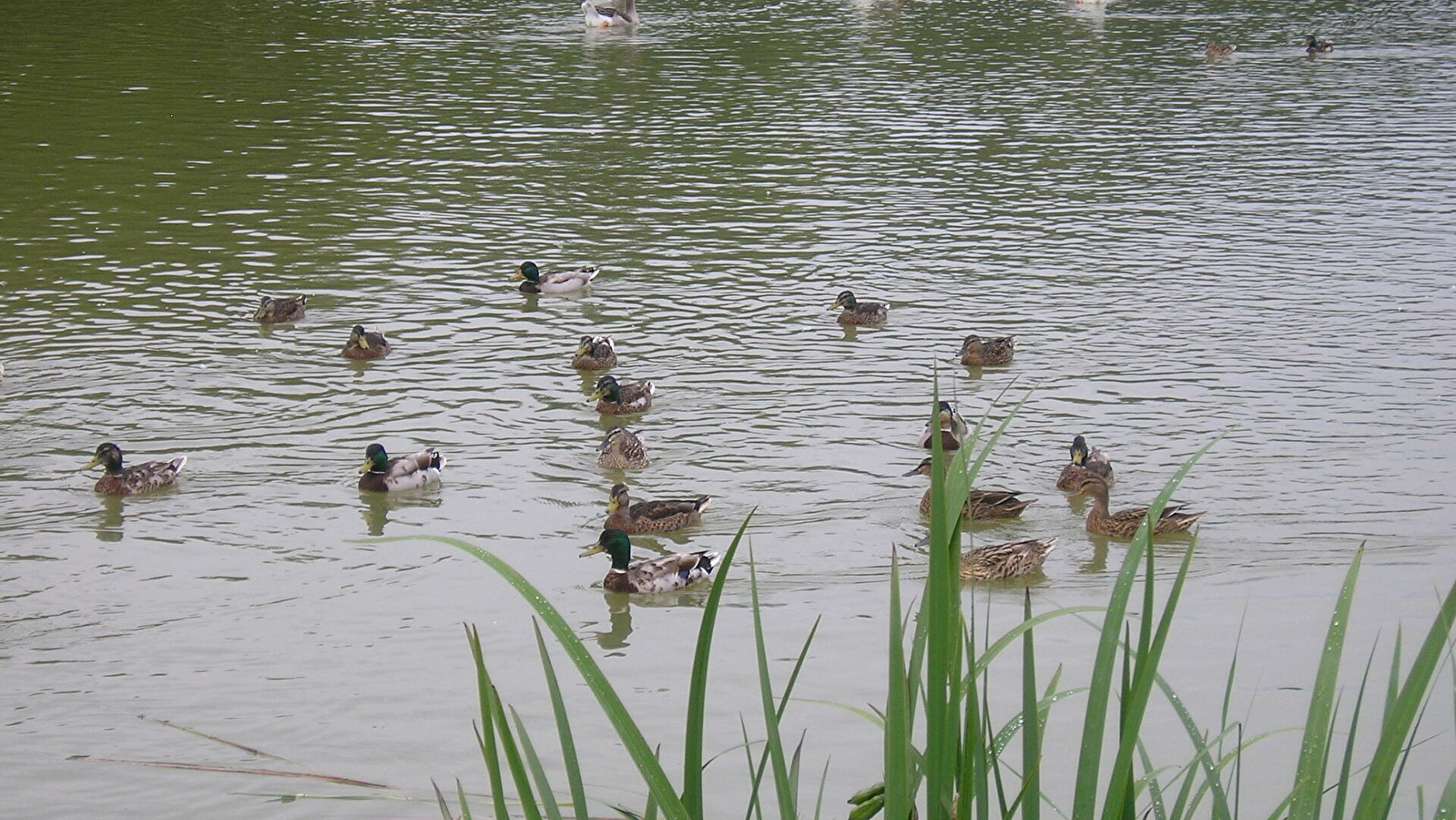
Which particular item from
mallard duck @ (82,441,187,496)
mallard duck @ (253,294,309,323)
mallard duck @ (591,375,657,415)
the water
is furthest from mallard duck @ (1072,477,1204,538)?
mallard duck @ (253,294,309,323)

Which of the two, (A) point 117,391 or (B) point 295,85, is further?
(B) point 295,85

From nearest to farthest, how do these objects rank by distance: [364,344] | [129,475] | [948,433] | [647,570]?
1. [647,570]
2. [129,475]
3. [948,433]
4. [364,344]

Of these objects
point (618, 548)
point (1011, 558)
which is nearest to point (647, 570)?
point (618, 548)

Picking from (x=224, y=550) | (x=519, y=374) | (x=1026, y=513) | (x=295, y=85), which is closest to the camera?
(x=224, y=550)

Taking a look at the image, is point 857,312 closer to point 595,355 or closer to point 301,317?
point 595,355

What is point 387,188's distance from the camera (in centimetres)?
1947

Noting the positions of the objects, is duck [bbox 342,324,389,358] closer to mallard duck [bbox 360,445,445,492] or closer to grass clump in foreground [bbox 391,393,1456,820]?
mallard duck [bbox 360,445,445,492]

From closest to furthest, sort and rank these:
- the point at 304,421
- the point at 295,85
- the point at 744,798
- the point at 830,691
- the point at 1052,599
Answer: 1. the point at 744,798
2. the point at 830,691
3. the point at 1052,599
4. the point at 304,421
5. the point at 295,85

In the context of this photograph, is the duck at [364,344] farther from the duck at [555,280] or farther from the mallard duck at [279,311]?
the duck at [555,280]

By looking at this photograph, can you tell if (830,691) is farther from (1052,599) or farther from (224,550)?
(224,550)

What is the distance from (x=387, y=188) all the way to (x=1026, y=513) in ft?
37.1

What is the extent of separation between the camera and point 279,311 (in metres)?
14.2

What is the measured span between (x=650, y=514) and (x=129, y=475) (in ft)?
11.1

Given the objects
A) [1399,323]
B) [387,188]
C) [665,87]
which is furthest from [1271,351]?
[665,87]
